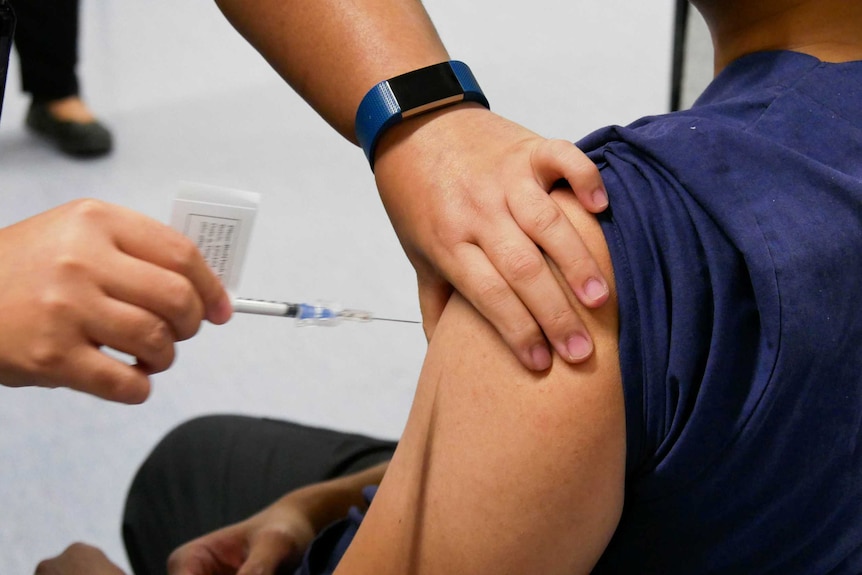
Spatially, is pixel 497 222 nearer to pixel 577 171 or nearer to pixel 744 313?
pixel 577 171

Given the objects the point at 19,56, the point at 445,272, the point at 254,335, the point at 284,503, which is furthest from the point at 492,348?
the point at 19,56

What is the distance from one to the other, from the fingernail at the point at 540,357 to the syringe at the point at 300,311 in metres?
0.30

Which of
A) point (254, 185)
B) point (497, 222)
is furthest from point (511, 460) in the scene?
point (254, 185)

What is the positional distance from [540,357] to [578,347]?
3 cm

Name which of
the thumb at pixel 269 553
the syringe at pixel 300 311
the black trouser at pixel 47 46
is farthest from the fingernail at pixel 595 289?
the black trouser at pixel 47 46

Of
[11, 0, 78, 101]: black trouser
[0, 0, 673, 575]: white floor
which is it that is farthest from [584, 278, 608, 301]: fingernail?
[11, 0, 78, 101]: black trouser

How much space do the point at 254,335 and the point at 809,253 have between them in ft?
6.03

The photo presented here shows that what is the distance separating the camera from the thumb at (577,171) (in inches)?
27.6

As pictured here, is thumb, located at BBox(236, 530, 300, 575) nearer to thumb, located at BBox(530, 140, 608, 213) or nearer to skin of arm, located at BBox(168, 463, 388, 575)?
skin of arm, located at BBox(168, 463, 388, 575)

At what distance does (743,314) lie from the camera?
0.69 m

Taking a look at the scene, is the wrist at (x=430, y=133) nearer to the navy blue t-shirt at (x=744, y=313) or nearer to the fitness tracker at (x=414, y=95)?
the fitness tracker at (x=414, y=95)

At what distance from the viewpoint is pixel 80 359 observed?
25.6 inches

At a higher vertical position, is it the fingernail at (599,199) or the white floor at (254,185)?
the fingernail at (599,199)

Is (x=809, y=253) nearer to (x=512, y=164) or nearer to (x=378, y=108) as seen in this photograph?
(x=512, y=164)
